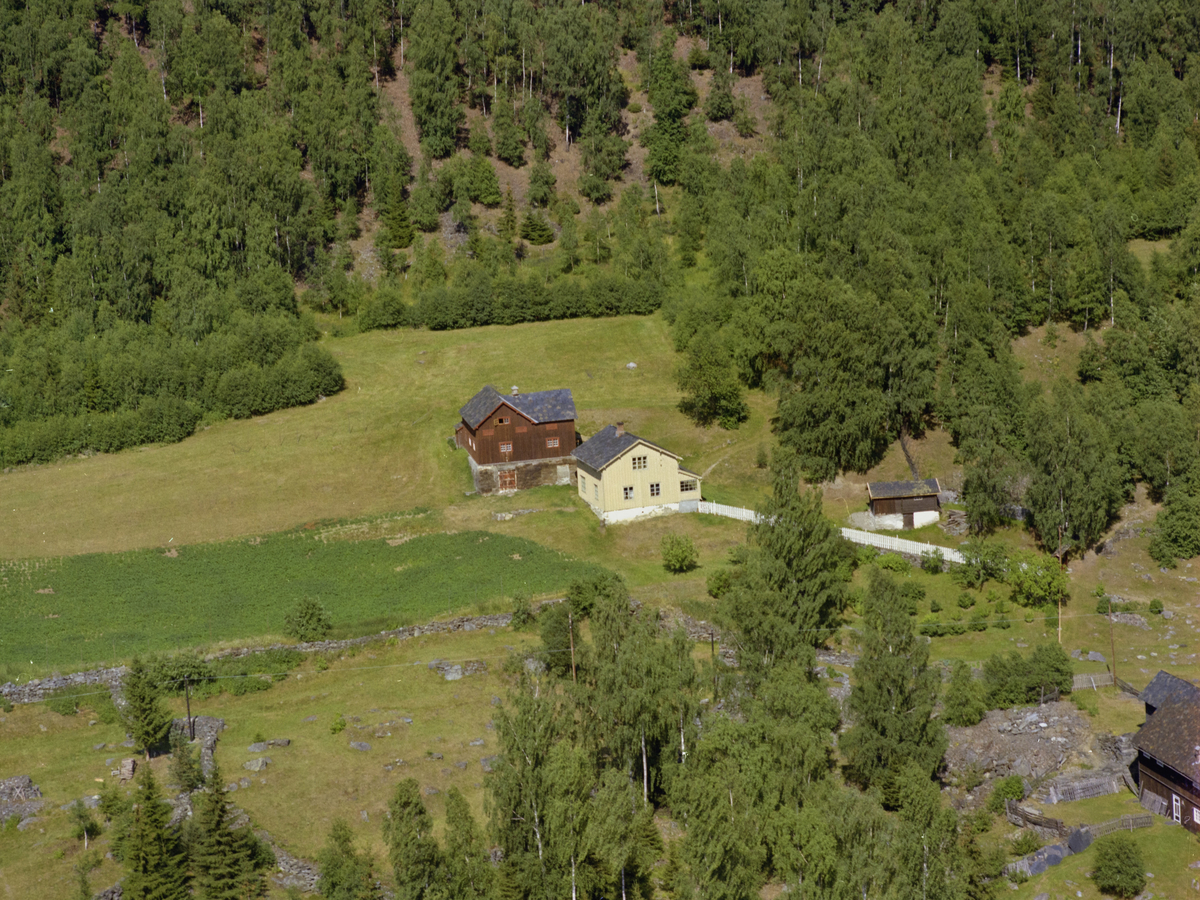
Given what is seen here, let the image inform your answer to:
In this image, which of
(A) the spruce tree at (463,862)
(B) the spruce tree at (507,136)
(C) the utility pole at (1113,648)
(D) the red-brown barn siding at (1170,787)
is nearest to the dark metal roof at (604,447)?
(C) the utility pole at (1113,648)

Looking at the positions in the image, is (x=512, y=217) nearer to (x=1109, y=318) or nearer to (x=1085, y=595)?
(x=1109, y=318)

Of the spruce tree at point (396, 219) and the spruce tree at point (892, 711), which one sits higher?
the spruce tree at point (396, 219)

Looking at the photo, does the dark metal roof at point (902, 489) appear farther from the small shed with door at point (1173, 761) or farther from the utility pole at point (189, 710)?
the utility pole at point (189, 710)

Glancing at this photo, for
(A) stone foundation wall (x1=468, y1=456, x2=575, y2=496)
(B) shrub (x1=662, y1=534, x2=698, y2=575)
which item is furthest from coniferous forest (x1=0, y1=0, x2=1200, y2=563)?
(B) shrub (x1=662, y1=534, x2=698, y2=575)

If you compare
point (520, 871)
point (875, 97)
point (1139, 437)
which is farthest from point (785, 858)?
point (875, 97)

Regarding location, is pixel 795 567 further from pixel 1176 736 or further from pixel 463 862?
pixel 463 862

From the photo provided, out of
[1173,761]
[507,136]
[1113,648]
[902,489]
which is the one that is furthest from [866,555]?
[507,136]
